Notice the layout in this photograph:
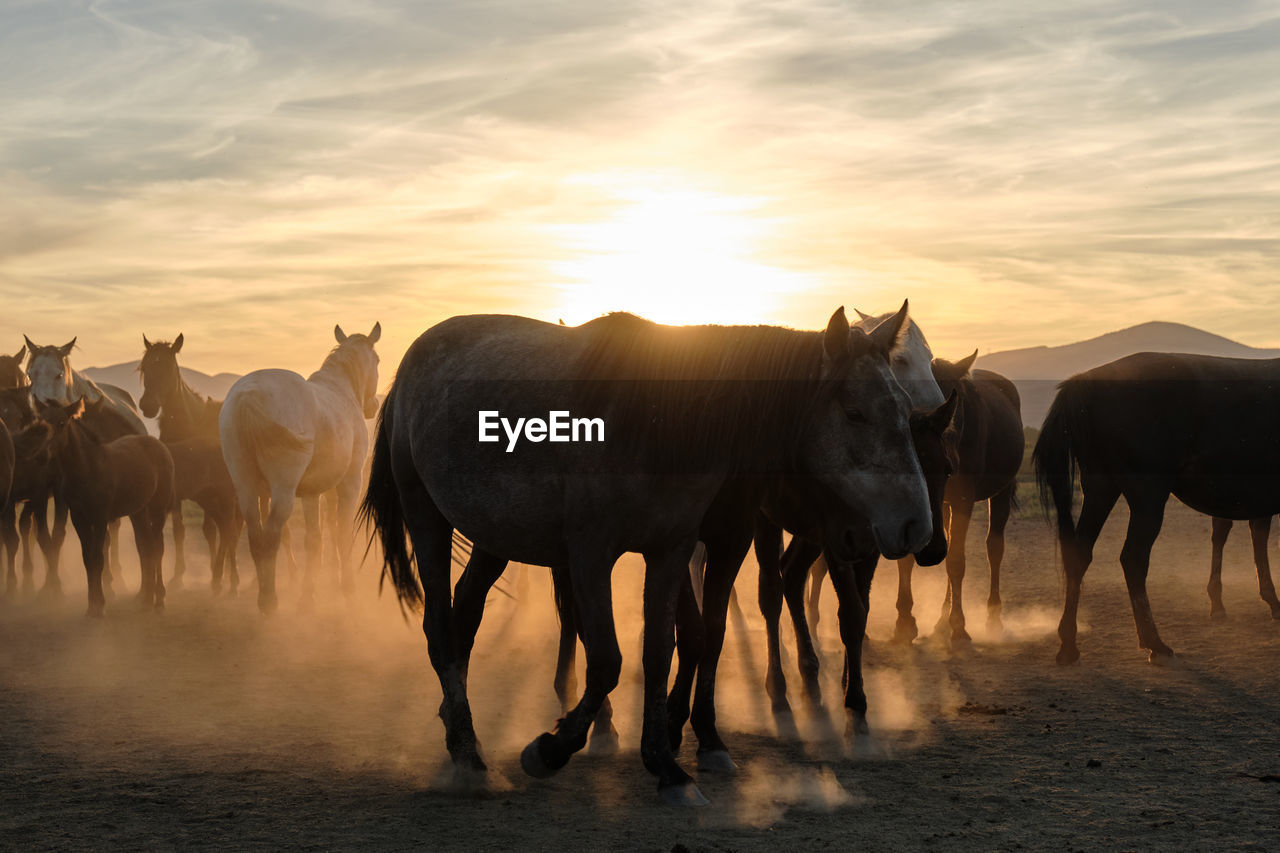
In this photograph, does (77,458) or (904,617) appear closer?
(904,617)

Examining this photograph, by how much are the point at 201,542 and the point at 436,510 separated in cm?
1651

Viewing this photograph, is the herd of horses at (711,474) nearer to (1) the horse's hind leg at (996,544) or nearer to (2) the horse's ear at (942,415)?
(2) the horse's ear at (942,415)

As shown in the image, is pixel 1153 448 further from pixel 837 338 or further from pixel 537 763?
pixel 537 763

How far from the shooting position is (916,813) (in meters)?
5.09

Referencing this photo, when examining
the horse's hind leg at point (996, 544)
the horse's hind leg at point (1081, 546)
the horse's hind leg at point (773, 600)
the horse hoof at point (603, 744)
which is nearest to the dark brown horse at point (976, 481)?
the horse's hind leg at point (996, 544)

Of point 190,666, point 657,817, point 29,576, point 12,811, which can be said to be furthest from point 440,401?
point 29,576

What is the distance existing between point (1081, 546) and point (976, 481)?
3.81 feet

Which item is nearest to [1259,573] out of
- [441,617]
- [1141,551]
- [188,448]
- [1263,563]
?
[1263,563]

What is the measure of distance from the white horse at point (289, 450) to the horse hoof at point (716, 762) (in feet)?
23.7

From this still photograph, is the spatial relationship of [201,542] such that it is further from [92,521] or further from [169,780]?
[169,780]

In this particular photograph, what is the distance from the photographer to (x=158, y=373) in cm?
1488

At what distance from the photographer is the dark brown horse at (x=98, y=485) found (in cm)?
1188

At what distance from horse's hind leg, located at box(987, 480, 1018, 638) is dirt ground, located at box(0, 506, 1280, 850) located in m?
0.32

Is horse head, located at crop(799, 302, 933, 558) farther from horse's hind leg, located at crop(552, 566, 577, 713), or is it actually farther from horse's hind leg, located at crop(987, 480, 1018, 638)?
horse's hind leg, located at crop(987, 480, 1018, 638)
